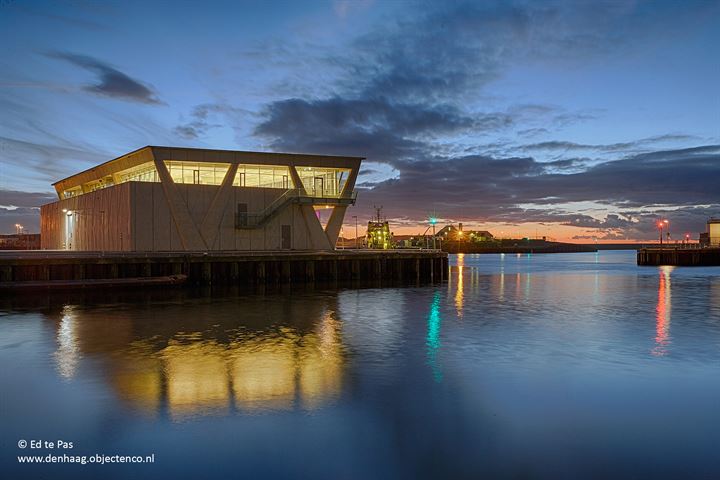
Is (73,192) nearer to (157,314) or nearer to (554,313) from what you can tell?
(157,314)

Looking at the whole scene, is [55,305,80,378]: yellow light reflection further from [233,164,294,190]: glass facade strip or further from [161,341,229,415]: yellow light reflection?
[233,164,294,190]: glass facade strip

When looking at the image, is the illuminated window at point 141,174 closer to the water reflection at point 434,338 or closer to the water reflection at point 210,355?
the water reflection at point 210,355

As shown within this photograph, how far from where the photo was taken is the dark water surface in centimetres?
1021

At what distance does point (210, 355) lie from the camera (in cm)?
1875

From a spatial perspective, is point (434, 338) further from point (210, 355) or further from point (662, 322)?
point (662, 322)

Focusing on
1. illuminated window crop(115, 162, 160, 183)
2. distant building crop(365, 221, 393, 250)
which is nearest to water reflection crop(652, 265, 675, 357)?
illuminated window crop(115, 162, 160, 183)

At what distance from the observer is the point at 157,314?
2894 cm

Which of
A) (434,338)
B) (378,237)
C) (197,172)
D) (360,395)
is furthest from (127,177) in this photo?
(378,237)

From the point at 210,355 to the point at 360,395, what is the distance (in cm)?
660

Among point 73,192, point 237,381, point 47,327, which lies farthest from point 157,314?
point 73,192

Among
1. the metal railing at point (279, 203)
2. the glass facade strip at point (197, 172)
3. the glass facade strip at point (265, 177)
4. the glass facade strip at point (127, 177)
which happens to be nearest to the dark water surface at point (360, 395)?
the metal railing at point (279, 203)

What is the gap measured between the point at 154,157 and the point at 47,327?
2588 centimetres

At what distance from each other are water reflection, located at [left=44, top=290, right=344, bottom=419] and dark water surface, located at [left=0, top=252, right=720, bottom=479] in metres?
0.09

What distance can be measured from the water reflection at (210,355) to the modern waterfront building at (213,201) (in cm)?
1813
